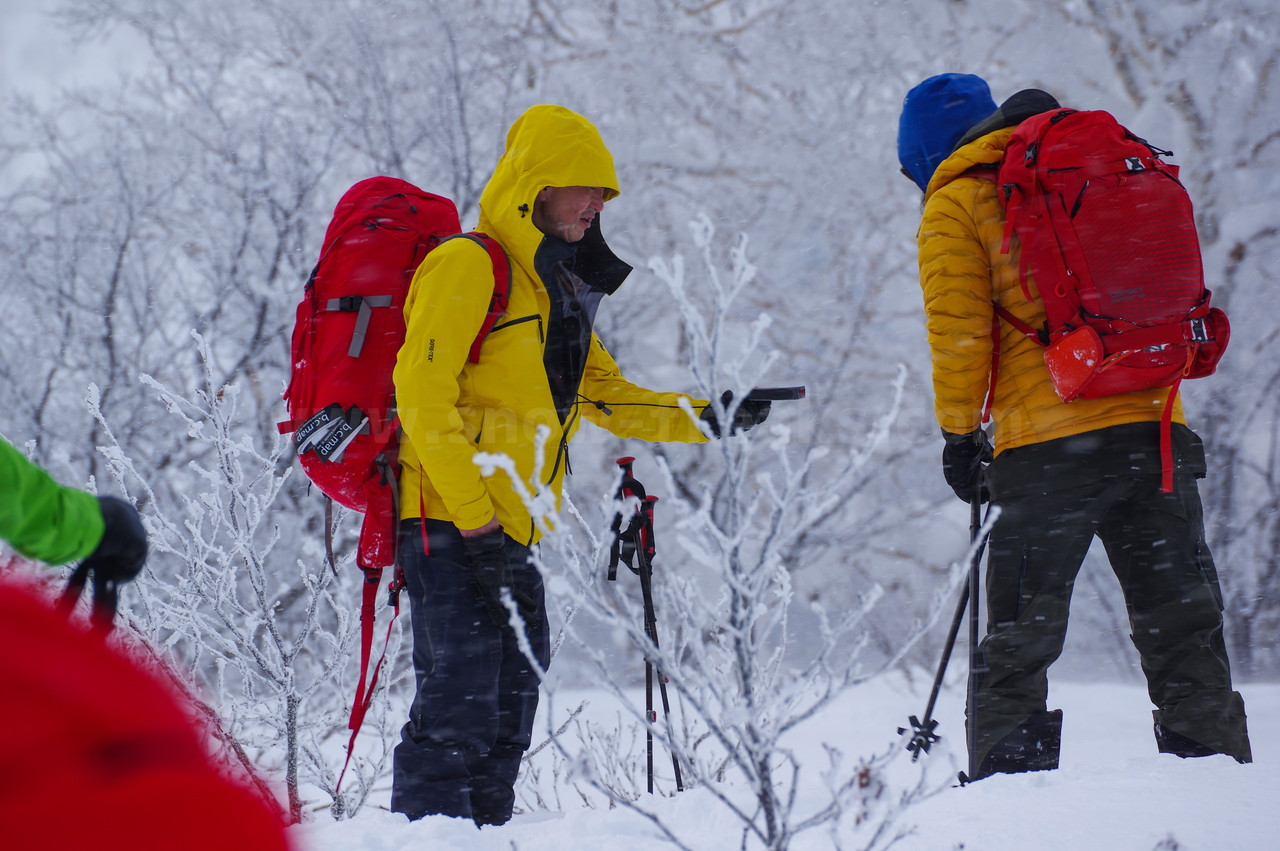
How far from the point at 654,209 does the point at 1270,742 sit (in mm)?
8036

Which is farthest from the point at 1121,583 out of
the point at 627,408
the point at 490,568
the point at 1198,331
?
the point at 490,568

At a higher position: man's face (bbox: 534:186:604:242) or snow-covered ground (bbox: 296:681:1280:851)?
man's face (bbox: 534:186:604:242)

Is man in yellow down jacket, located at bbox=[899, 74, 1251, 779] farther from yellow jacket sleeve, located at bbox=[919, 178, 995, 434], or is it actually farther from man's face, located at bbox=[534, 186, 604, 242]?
man's face, located at bbox=[534, 186, 604, 242]

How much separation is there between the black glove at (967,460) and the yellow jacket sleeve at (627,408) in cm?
79

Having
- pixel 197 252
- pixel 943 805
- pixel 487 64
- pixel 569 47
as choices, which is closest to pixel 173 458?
pixel 197 252

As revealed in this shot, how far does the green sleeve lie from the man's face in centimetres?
156

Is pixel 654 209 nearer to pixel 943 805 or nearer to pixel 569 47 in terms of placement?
pixel 569 47

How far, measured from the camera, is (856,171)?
31.1 feet

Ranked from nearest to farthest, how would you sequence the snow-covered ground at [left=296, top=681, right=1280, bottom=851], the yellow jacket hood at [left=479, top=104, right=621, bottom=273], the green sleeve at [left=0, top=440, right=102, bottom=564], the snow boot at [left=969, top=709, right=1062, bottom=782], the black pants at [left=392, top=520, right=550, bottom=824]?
1. the green sleeve at [left=0, top=440, right=102, bottom=564]
2. the snow-covered ground at [left=296, top=681, right=1280, bottom=851]
3. the black pants at [left=392, top=520, right=550, bottom=824]
4. the snow boot at [left=969, top=709, right=1062, bottom=782]
5. the yellow jacket hood at [left=479, top=104, right=621, bottom=273]

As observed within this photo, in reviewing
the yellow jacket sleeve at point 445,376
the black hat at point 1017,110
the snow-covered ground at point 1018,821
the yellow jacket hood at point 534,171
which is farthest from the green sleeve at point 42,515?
the black hat at point 1017,110

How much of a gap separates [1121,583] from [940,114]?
A: 1.53 metres

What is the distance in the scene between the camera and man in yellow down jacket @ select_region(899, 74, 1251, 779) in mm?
2076

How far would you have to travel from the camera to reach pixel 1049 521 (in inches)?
82.7

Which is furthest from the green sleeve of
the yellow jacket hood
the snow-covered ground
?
the yellow jacket hood
